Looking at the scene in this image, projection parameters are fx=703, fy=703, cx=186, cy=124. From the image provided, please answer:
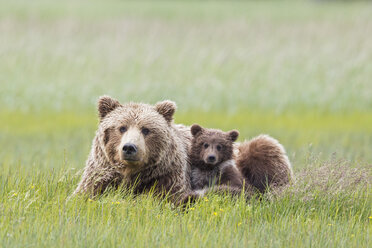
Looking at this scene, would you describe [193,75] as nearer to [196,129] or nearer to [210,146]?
[196,129]

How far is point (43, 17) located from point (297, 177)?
22446 millimetres

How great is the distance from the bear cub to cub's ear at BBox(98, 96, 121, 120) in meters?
0.91

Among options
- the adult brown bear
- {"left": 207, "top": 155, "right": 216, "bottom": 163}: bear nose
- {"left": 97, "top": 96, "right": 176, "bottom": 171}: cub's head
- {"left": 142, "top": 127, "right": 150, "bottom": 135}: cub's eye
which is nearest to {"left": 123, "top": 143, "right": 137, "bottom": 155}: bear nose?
{"left": 97, "top": 96, "right": 176, "bottom": 171}: cub's head

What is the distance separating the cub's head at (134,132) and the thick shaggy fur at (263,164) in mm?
1177

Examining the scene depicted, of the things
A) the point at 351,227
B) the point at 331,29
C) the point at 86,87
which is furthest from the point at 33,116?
the point at 331,29

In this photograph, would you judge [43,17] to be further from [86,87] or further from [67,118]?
[67,118]

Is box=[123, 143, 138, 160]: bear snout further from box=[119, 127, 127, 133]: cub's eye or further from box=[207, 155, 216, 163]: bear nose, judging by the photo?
box=[207, 155, 216, 163]: bear nose

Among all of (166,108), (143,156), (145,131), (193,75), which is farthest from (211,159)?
(193,75)

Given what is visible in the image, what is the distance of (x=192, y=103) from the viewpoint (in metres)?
15.7

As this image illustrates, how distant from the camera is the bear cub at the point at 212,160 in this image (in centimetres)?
689

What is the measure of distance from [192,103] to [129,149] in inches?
382

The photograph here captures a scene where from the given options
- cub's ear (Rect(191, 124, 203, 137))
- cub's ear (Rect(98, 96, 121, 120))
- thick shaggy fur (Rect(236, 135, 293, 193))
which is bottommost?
thick shaggy fur (Rect(236, 135, 293, 193))

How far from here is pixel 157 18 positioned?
2884 cm

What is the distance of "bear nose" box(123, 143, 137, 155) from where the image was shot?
6.02 metres
